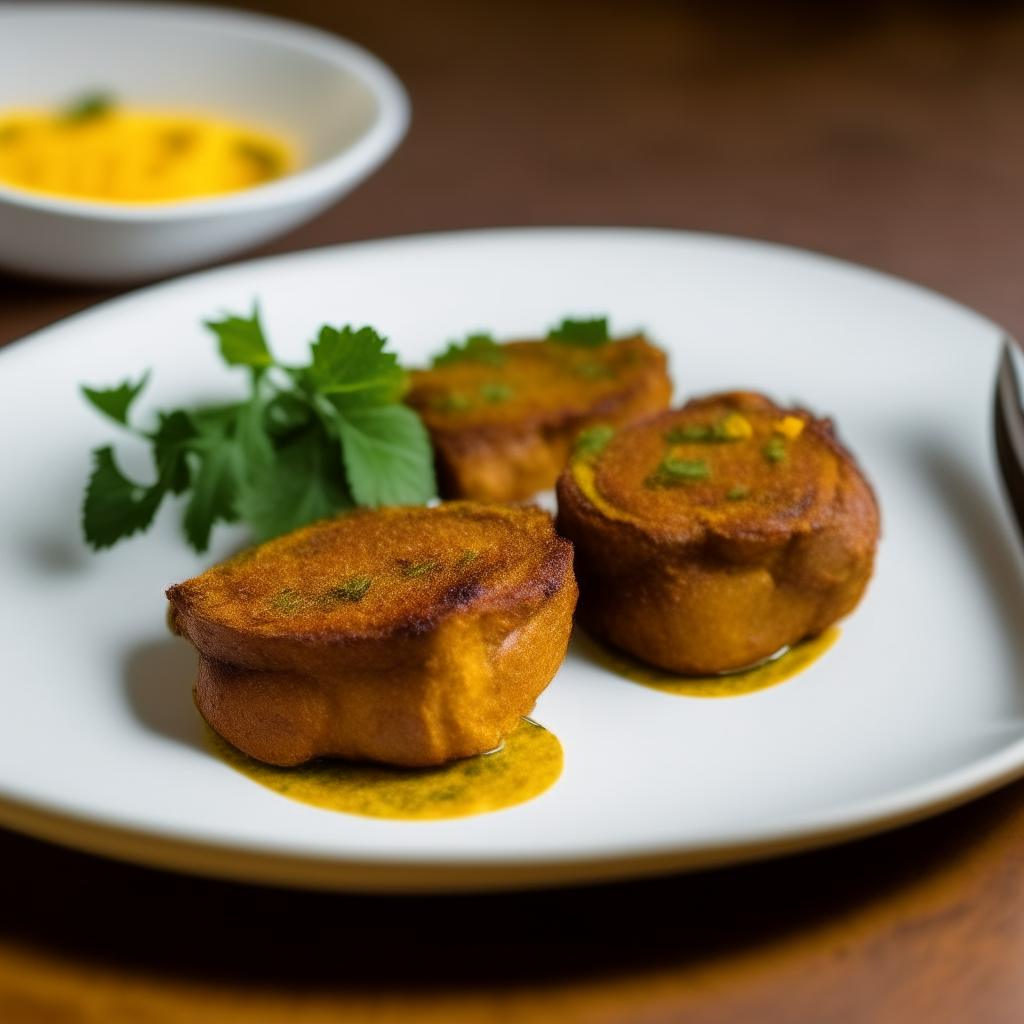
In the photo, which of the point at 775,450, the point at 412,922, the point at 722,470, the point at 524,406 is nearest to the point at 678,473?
the point at 722,470

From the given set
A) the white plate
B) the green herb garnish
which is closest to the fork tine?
the white plate

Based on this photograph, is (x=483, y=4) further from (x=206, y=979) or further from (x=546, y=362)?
(x=206, y=979)

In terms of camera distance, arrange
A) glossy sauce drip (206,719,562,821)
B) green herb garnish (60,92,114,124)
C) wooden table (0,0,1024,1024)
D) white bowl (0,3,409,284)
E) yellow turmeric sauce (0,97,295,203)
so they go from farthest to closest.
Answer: green herb garnish (60,92,114,124)
yellow turmeric sauce (0,97,295,203)
white bowl (0,3,409,284)
glossy sauce drip (206,719,562,821)
wooden table (0,0,1024,1024)

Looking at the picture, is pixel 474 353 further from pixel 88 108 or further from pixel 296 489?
pixel 88 108

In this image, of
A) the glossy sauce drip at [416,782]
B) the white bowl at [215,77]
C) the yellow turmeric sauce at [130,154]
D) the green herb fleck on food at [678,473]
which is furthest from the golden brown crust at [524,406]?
the yellow turmeric sauce at [130,154]

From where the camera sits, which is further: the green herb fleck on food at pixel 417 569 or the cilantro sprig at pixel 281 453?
the cilantro sprig at pixel 281 453

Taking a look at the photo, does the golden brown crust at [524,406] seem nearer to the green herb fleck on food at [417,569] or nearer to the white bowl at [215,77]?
the green herb fleck on food at [417,569]

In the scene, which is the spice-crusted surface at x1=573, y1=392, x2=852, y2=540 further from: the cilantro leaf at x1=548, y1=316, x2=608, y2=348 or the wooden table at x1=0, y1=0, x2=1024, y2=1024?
the wooden table at x1=0, y1=0, x2=1024, y2=1024
